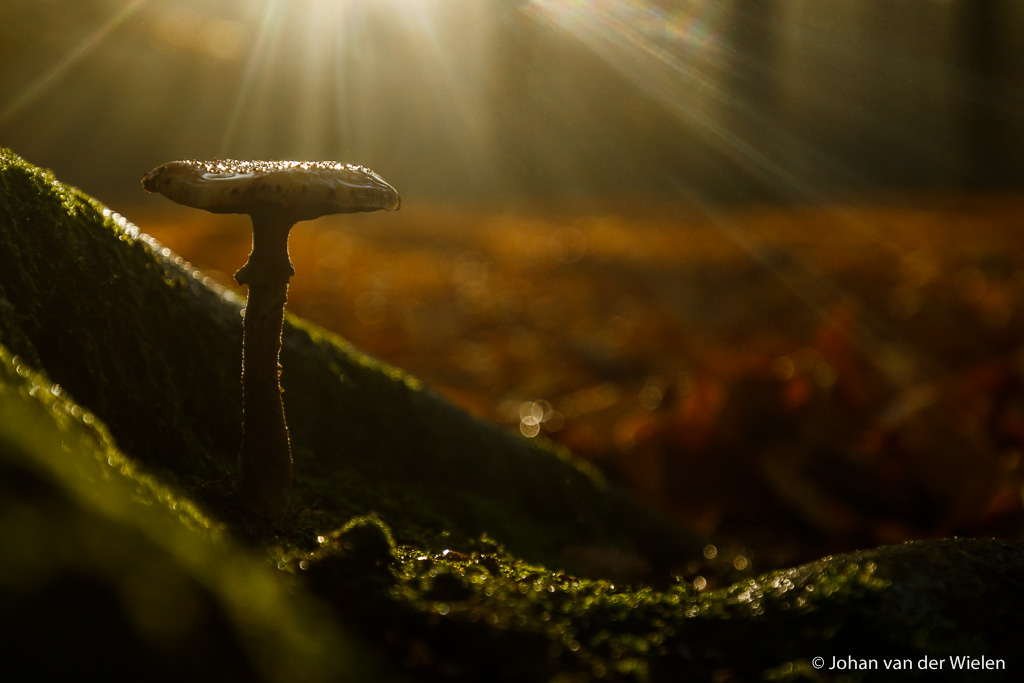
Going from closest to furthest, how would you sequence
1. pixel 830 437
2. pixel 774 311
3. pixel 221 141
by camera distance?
pixel 830 437 → pixel 774 311 → pixel 221 141

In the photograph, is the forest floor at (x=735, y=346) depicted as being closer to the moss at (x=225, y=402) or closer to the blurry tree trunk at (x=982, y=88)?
the moss at (x=225, y=402)

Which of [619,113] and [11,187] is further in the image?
[619,113]

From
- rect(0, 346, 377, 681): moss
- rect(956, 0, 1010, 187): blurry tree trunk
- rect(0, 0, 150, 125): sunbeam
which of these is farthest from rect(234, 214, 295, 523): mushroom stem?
rect(956, 0, 1010, 187): blurry tree trunk

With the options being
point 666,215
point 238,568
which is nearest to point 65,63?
point 666,215

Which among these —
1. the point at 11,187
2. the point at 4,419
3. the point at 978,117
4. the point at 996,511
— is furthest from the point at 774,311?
the point at 978,117

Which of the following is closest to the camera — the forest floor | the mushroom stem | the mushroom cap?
the mushroom cap

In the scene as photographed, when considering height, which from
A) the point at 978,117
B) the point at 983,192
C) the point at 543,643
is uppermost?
the point at 543,643

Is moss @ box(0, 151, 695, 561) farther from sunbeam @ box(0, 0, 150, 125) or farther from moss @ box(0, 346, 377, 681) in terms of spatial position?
sunbeam @ box(0, 0, 150, 125)

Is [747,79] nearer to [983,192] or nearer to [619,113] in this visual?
[619,113]

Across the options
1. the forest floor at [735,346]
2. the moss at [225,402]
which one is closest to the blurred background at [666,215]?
the forest floor at [735,346]
